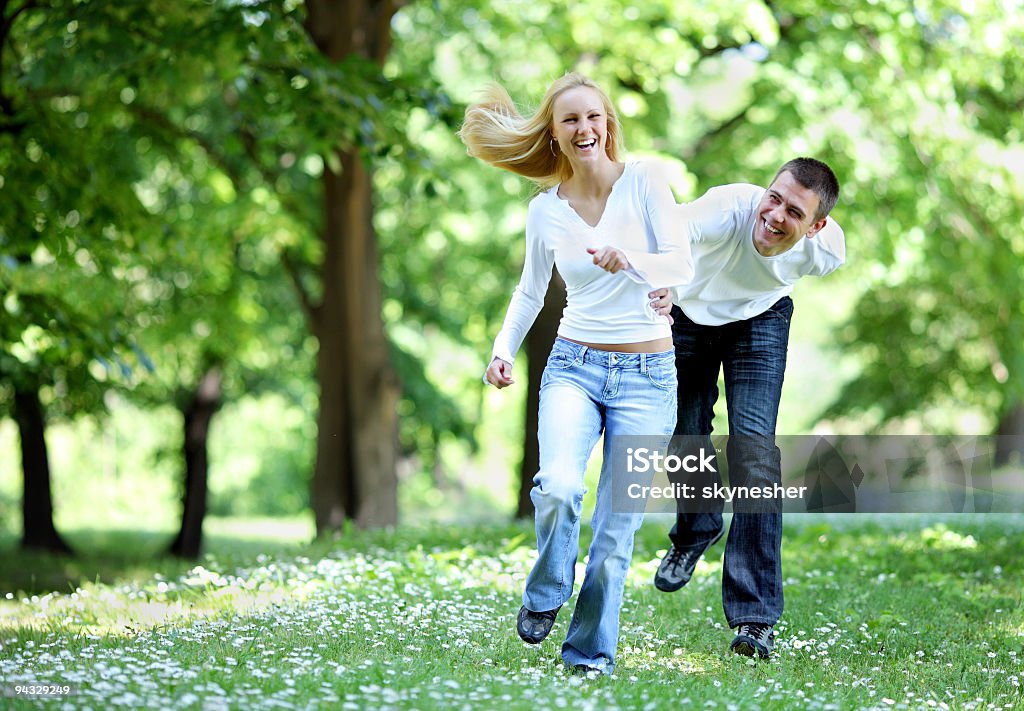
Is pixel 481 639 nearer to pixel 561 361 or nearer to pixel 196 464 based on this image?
pixel 561 361

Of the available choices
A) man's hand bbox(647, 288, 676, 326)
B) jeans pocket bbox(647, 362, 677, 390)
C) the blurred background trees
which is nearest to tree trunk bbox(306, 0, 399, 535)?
the blurred background trees

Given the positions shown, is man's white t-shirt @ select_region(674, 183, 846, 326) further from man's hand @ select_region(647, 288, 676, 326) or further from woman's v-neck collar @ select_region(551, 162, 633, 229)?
man's hand @ select_region(647, 288, 676, 326)

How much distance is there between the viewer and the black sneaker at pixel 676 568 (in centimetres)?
572

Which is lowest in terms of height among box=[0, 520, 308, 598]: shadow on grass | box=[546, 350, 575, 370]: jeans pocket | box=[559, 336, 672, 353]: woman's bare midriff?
box=[0, 520, 308, 598]: shadow on grass

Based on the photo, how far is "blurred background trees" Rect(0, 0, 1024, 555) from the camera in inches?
350

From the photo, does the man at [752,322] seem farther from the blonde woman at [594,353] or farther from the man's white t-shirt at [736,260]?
the blonde woman at [594,353]

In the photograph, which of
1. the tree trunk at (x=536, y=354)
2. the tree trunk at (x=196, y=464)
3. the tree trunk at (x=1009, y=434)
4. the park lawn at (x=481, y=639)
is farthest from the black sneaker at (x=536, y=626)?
the tree trunk at (x=1009, y=434)

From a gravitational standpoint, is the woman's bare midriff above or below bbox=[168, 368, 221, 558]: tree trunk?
above

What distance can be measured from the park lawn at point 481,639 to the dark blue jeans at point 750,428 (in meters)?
0.29

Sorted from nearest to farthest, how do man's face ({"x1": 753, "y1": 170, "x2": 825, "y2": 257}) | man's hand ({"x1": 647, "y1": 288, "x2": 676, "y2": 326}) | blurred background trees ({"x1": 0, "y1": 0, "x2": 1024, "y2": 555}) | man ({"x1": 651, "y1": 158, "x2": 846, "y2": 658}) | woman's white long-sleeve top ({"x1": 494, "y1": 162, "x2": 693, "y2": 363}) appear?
man's hand ({"x1": 647, "y1": 288, "x2": 676, "y2": 326})
woman's white long-sleeve top ({"x1": 494, "y1": 162, "x2": 693, "y2": 363})
man's face ({"x1": 753, "y1": 170, "x2": 825, "y2": 257})
man ({"x1": 651, "y1": 158, "x2": 846, "y2": 658})
blurred background trees ({"x1": 0, "y1": 0, "x2": 1024, "y2": 555})

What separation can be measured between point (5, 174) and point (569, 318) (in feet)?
19.4

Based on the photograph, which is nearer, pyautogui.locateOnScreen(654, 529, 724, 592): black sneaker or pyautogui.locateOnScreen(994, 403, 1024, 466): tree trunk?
pyautogui.locateOnScreen(654, 529, 724, 592): black sneaker

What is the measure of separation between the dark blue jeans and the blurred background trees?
1.47m

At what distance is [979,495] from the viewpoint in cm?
1220
